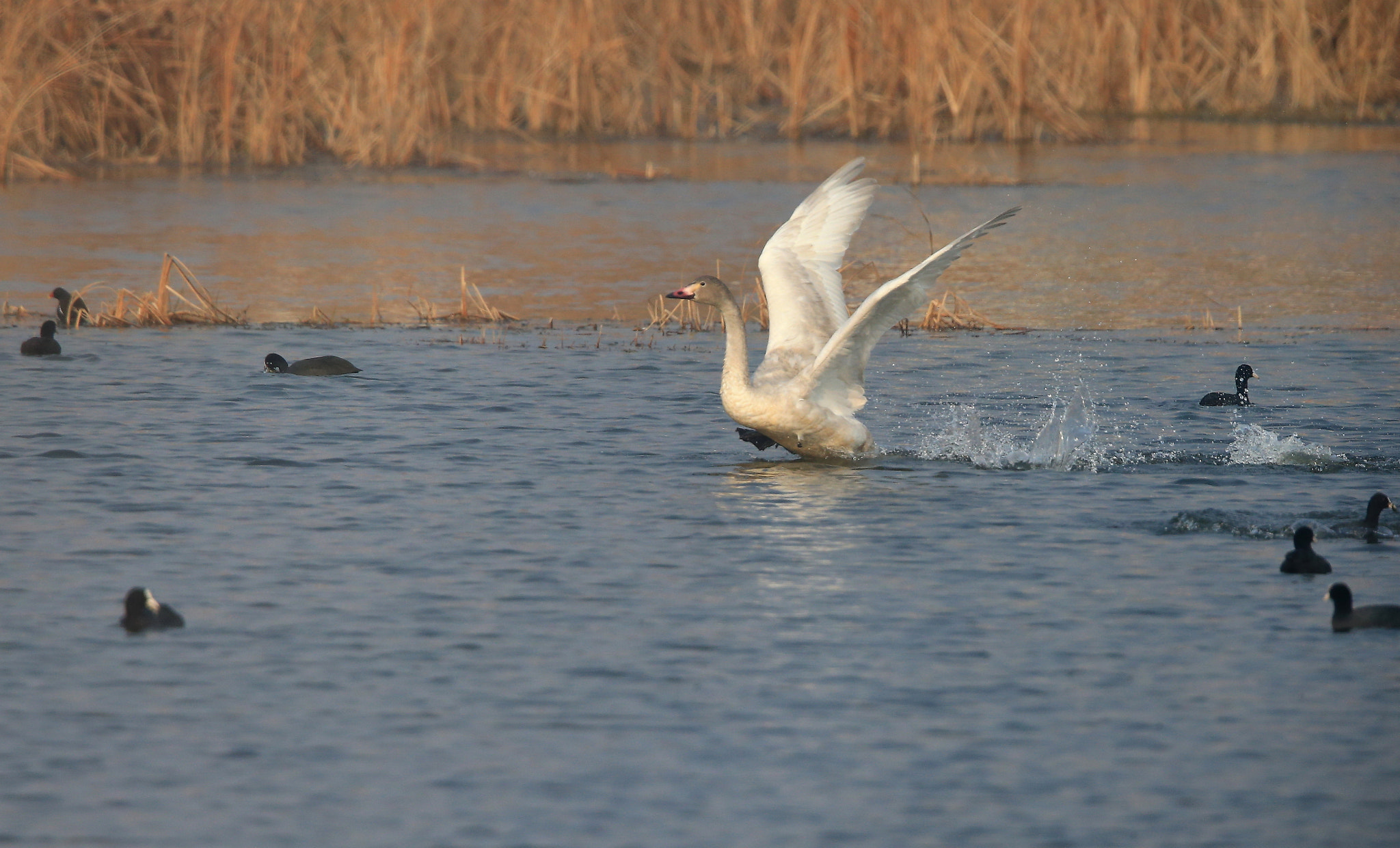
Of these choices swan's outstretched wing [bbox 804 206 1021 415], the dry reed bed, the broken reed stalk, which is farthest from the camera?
the dry reed bed

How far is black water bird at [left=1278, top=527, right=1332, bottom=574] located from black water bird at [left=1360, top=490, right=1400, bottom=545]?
74cm

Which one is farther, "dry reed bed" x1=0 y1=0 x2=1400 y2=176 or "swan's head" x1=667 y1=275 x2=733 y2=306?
"dry reed bed" x1=0 y1=0 x2=1400 y2=176

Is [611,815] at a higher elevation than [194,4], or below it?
below

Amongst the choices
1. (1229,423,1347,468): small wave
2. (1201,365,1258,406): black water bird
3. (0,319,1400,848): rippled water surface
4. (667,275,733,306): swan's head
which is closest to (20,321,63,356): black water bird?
(0,319,1400,848): rippled water surface

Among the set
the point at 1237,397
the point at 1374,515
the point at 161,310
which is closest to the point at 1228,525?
the point at 1374,515

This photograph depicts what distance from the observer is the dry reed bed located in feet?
69.6

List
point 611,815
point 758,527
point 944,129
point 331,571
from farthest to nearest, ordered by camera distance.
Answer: point 944,129 → point 758,527 → point 331,571 → point 611,815

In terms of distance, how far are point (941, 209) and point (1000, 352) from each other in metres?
6.61

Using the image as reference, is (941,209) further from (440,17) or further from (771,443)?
(771,443)

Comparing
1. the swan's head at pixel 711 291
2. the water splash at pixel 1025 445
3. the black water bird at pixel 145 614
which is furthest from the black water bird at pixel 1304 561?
the black water bird at pixel 145 614

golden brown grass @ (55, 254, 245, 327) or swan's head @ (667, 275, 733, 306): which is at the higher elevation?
swan's head @ (667, 275, 733, 306)

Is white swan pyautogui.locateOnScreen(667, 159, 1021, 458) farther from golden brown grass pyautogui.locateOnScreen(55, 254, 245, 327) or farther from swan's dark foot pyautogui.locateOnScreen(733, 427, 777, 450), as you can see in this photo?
golden brown grass pyautogui.locateOnScreen(55, 254, 245, 327)

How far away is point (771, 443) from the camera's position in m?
10.3

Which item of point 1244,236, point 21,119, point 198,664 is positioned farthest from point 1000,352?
point 21,119
